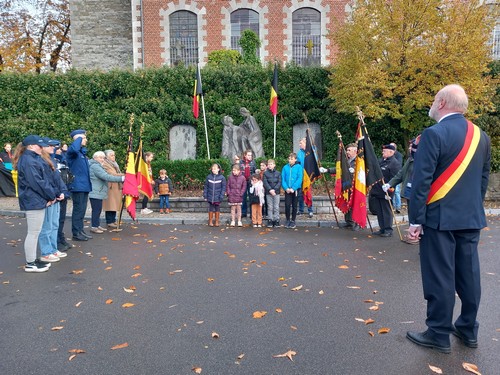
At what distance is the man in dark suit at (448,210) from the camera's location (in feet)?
12.8

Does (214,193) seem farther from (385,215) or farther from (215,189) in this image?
(385,215)

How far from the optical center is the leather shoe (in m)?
3.99

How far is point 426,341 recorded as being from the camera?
4.08 meters

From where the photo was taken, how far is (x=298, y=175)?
11070 millimetres

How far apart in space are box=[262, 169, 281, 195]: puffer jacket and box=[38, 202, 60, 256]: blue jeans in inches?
204

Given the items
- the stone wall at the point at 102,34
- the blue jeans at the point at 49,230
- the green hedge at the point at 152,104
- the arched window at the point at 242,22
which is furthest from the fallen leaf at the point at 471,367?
the stone wall at the point at 102,34

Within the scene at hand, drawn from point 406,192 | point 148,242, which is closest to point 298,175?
point 406,192

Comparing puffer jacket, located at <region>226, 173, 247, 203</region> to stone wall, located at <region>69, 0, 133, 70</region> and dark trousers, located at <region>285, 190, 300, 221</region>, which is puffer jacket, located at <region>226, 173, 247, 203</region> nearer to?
dark trousers, located at <region>285, 190, 300, 221</region>

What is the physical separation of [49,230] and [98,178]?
2.81 meters

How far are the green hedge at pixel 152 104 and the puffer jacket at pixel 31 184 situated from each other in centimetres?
1096

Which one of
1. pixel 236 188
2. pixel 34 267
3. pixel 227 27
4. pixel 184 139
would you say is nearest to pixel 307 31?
pixel 227 27

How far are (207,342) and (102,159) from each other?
22.6 ft

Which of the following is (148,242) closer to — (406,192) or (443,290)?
(406,192)

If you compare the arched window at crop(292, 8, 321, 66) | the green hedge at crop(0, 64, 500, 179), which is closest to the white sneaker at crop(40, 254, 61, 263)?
the green hedge at crop(0, 64, 500, 179)
